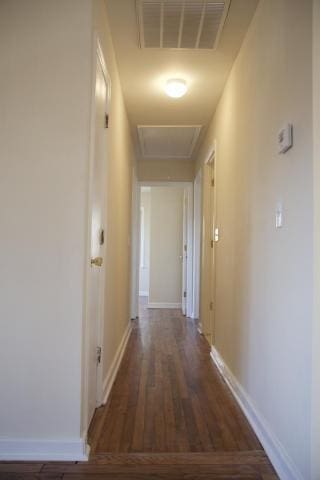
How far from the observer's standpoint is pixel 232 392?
94.0 inches

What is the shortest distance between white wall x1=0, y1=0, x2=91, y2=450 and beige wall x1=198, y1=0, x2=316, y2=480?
0.91 meters

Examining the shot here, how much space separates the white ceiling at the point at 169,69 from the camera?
210cm

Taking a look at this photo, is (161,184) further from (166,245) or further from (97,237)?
(97,237)

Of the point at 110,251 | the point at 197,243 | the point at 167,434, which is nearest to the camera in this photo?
the point at 167,434

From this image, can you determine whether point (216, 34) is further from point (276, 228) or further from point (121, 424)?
point (121, 424)

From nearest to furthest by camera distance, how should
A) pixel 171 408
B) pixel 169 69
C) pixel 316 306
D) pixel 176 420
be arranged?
pixel 316 306
pixel 176 420
pixel 171 408
pixel 169 69

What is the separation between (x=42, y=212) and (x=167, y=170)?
3.80 meters

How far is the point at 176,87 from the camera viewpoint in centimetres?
283

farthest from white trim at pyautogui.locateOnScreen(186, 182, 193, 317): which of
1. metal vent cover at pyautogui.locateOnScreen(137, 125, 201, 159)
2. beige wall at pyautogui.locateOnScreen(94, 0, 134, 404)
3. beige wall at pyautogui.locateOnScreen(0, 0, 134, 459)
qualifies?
beige wall at pyautogui.locateOnScreen(0, 0, 134, 459)

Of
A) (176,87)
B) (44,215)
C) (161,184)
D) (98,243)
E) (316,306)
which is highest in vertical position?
(176,87)

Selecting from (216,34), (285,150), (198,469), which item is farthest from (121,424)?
(216,34)

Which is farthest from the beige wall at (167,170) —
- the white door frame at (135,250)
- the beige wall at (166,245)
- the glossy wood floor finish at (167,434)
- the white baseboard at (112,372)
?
the glossy wood floor finish at (167,434)

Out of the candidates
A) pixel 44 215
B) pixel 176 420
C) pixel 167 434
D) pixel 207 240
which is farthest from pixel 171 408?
pixel 207 240

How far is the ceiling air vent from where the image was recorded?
194 cm
